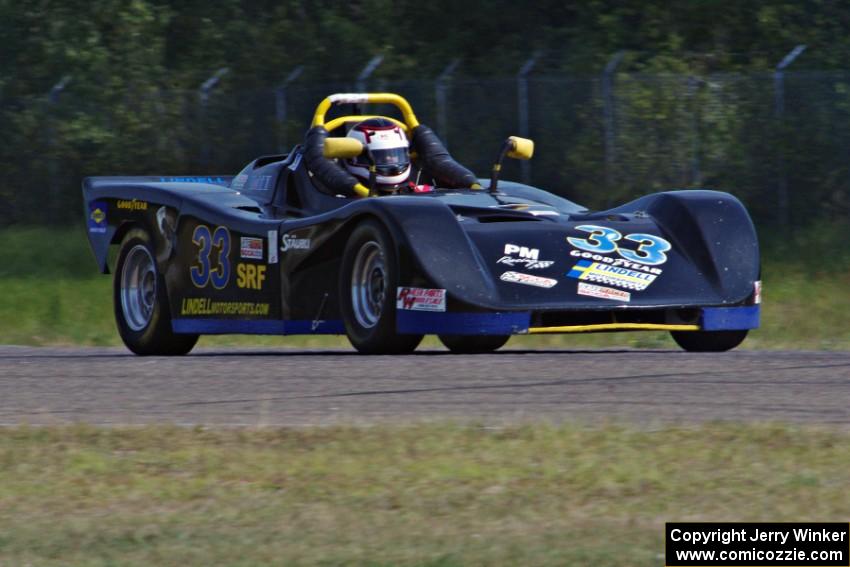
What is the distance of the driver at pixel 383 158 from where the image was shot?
10609mm

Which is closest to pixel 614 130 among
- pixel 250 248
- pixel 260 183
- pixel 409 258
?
pixel 260 183

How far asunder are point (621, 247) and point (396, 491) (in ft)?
13.3

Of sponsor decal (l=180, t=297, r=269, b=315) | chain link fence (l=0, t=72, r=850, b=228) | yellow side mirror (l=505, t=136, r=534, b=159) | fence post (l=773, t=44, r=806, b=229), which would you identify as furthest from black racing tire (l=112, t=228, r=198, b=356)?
fence post (l=773, t=44, r=806, b=229)

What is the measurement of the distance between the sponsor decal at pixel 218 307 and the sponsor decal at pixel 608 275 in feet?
6.55

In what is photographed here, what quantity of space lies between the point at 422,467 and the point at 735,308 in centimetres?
395

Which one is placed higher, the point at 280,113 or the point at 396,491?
the point at 396,491

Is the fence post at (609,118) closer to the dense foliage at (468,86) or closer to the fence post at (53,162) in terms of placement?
the dense foliage at (468,86)

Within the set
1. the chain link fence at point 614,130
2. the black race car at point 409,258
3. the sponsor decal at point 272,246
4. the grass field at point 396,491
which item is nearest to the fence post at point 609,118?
the chain link fence at point 614,130

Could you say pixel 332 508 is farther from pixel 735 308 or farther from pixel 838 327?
pixel 838 327

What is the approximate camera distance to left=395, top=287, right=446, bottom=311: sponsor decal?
8625mm

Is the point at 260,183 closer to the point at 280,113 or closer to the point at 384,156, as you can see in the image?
the point at 384,156

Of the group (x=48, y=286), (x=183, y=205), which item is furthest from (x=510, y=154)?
(x=48, y=286)

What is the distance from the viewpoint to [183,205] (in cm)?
1077

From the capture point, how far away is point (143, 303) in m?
11.3
